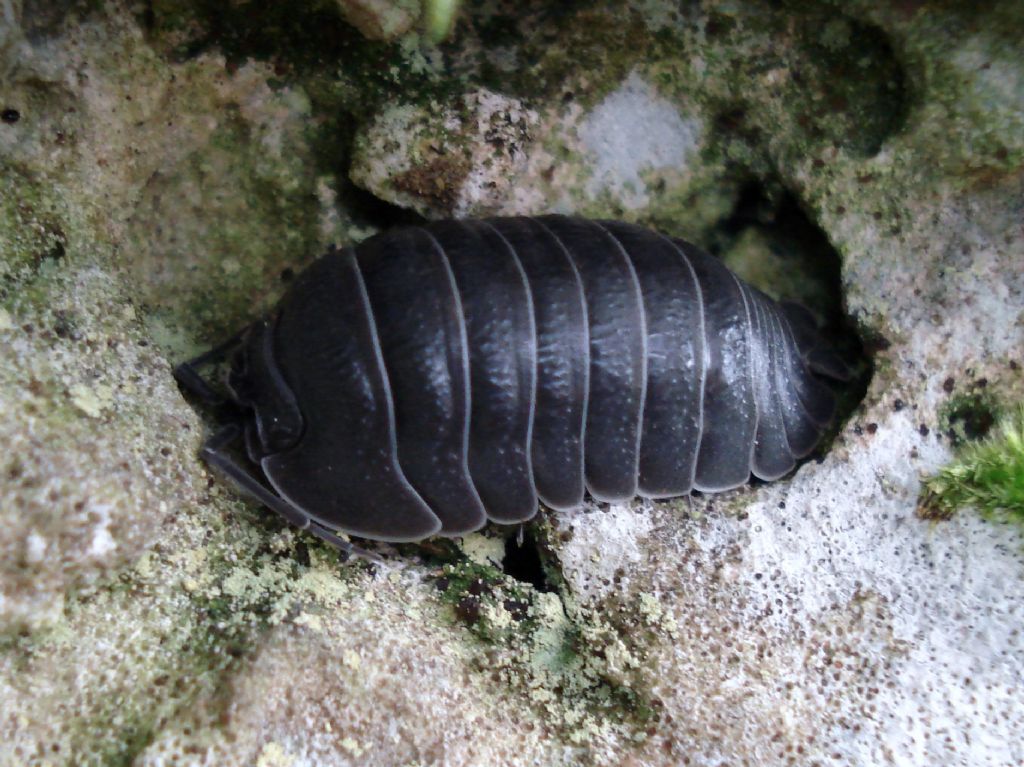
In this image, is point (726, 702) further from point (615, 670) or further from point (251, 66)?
point (251, 66)

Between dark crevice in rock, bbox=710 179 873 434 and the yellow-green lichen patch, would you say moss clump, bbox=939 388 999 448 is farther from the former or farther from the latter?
the yellow-green lichen patch

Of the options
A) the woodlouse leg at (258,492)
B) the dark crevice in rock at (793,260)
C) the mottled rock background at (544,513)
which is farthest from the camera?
the dark crevice in rock at (793,260)

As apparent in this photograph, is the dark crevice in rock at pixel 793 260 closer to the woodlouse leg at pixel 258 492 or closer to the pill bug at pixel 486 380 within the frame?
the pill bug at pixel 486 380

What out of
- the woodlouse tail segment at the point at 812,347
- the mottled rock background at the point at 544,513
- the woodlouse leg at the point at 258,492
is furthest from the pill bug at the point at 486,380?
the woodlouse tail segment at the point at 812,347

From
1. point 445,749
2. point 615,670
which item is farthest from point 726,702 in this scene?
point 445,749

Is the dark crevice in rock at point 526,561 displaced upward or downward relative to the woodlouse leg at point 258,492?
upward

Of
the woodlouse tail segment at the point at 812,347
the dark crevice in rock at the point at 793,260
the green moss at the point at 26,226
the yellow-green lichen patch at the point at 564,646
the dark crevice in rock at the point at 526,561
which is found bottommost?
the dark crevice in rock at the point at 526,561
